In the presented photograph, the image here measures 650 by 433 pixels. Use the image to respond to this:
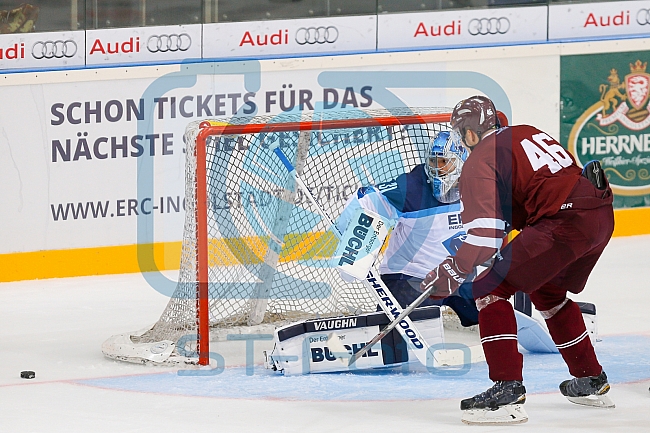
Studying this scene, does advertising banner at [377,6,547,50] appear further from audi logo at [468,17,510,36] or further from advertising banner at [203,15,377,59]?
advertising banner at [203,15,377,59]

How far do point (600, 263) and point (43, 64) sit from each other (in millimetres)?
3549

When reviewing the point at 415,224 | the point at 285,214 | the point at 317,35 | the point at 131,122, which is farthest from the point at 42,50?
the point at 415,224

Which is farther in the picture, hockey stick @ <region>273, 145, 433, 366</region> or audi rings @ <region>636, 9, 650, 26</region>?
audi rings @ <region>636, 9, 650, 26</region>

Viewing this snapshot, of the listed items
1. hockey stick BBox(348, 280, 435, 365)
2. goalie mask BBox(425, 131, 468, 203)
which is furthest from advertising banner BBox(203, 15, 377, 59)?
hockey stick BBox(348, 280, 435, 365)

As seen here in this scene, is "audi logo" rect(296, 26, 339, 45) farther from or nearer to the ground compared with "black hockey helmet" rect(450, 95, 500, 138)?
farther from the ground

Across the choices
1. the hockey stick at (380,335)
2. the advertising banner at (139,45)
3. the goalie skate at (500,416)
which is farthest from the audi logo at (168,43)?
the goalie skate at (500,416)

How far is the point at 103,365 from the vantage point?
476 centimetres

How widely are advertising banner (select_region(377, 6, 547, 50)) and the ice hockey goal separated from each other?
2594mm

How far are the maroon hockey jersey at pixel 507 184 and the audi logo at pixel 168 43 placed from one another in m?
4.22

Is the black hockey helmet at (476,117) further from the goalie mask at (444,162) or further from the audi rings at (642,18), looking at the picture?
the audi rings at (642,18)

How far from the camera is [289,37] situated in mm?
7777

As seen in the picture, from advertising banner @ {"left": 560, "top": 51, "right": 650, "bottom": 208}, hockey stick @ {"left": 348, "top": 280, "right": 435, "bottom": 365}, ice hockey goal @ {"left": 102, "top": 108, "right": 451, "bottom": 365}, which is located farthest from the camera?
advertising banner @ {"left": 560, "top": 51, "right": 650, "bottom": 208}

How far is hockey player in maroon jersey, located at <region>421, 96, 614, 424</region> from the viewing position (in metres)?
3.61

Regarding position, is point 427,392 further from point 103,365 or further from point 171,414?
point 103,365
